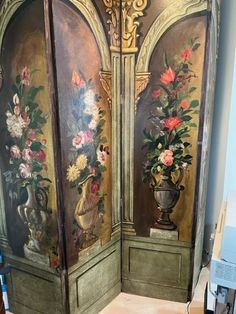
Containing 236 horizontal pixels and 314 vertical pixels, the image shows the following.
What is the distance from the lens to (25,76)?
143 cm

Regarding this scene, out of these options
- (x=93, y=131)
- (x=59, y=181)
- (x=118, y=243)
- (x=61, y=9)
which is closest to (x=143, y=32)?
(x=61, y=9)

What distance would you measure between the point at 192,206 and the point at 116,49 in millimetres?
1088

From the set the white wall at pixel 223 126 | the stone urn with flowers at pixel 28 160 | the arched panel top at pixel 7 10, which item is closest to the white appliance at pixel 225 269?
the stone urn with flowers at pixel 28 160

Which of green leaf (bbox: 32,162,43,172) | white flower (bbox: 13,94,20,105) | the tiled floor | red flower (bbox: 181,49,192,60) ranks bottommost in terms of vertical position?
the tiled floor

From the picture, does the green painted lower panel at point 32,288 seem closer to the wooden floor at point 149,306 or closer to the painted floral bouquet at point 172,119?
the wooden floor at point 149,306

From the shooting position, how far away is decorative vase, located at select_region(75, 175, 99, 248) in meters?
1.63

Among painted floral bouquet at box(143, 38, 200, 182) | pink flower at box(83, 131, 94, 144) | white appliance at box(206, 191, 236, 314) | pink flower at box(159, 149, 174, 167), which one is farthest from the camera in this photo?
pink flower at box(159, 149, 174, 167)

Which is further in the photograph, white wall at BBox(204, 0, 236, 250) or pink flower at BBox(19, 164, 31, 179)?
white wall at BBox(204, 0, 236, 250)

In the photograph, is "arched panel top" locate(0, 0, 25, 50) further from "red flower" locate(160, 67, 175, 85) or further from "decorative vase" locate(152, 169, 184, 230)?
"decorative vase" locate(152, 169, 184, 230)

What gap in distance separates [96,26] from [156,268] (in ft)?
5.26

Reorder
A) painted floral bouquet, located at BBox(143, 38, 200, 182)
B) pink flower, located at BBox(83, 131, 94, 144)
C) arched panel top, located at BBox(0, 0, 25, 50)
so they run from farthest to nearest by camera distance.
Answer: painted floral bouquet, located at BBox(143, 38, 200, 182), pink flower, located at BBox(83, 131, 94, 144), arched panel top, located at BBox(0, 0, 25, 50)

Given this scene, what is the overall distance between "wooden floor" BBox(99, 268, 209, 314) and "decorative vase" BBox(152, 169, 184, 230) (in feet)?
1.82

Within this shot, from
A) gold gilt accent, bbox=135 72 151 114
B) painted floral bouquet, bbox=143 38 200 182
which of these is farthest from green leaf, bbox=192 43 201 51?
gold gilt accent, bbox=135 72 151 114

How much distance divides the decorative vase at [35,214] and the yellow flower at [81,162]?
0.75 feet
